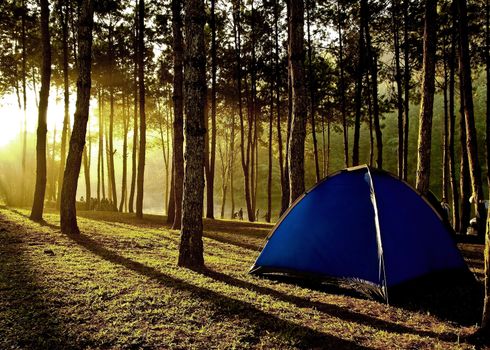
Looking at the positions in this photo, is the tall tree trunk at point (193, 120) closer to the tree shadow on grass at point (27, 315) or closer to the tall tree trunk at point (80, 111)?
the tree shadow on grass at point (27, 315)

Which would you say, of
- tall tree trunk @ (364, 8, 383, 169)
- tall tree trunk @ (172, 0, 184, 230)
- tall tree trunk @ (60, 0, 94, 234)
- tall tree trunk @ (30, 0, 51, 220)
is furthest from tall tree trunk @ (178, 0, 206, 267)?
tall tree trunk @ (364, 8, 383, 169)

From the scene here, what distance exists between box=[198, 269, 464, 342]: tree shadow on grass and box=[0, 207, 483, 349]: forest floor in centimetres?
2

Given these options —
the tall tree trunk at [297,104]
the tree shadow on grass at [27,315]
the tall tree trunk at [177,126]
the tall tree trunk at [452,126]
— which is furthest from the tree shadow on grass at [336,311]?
the tall tree trunk at [452,126]

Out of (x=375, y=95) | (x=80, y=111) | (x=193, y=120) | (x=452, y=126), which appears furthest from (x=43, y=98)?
(x=452, y=126)

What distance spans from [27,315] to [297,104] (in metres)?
8.13

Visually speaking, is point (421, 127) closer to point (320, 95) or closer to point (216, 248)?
point (216, 248)

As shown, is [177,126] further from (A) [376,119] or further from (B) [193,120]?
(A) [376,119]

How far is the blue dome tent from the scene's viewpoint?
6.30m

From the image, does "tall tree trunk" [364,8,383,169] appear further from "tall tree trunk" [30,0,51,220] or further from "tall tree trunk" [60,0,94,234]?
"tall tree trunk" [30,0,51,220]

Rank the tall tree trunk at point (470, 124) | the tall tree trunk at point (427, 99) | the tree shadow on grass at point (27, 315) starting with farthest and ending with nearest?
1. the tall tree trunk at point (470, 124)
2. the tall tree trunk at point (427, 99)
3. the tree shadow on grass at point (27, 315)

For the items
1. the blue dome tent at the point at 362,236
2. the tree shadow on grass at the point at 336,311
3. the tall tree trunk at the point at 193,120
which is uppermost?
the tall tree trunk at the point at 193,120

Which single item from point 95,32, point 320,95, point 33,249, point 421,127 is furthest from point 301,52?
point 95,32

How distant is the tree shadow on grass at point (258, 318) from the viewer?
4164 millimetres

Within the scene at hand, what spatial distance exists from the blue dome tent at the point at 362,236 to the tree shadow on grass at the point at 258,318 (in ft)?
6.23
